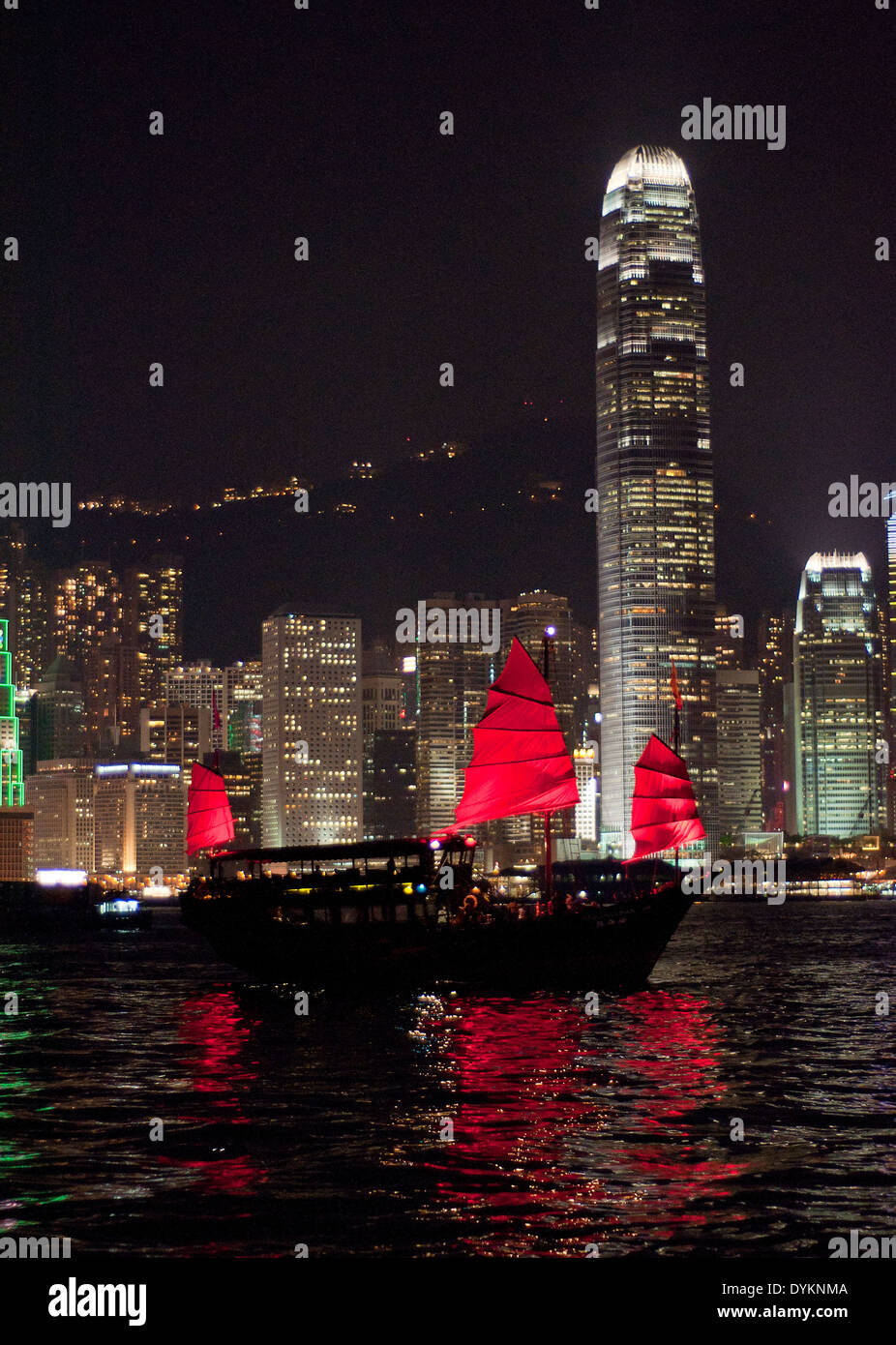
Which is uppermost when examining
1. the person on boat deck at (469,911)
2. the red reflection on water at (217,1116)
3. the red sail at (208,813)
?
the red sail at (208,813)

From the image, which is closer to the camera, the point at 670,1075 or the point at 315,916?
the point at 670,1075

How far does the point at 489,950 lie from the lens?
6906cm

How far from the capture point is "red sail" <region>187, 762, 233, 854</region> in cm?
11331

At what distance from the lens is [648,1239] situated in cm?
2061

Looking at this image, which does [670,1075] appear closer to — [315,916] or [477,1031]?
[477,1031]

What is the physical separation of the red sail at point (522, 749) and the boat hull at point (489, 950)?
10.2 metres

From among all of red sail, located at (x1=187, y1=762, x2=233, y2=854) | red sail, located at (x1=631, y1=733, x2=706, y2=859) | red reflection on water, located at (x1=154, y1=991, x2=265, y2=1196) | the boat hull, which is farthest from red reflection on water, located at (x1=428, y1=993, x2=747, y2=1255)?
red sail, located at (x1=187, y1=762, x2=233, y2=854)

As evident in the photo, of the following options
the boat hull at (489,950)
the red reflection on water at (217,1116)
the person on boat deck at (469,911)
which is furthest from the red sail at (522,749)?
the red reflection on water at (217,1116)

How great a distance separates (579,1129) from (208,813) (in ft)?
280

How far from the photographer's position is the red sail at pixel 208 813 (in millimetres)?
113312

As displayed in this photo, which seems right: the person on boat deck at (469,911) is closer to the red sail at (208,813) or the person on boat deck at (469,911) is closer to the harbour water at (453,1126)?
the harbour water at (453,1126)

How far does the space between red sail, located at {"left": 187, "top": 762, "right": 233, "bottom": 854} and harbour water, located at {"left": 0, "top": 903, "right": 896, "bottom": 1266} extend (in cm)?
4795
